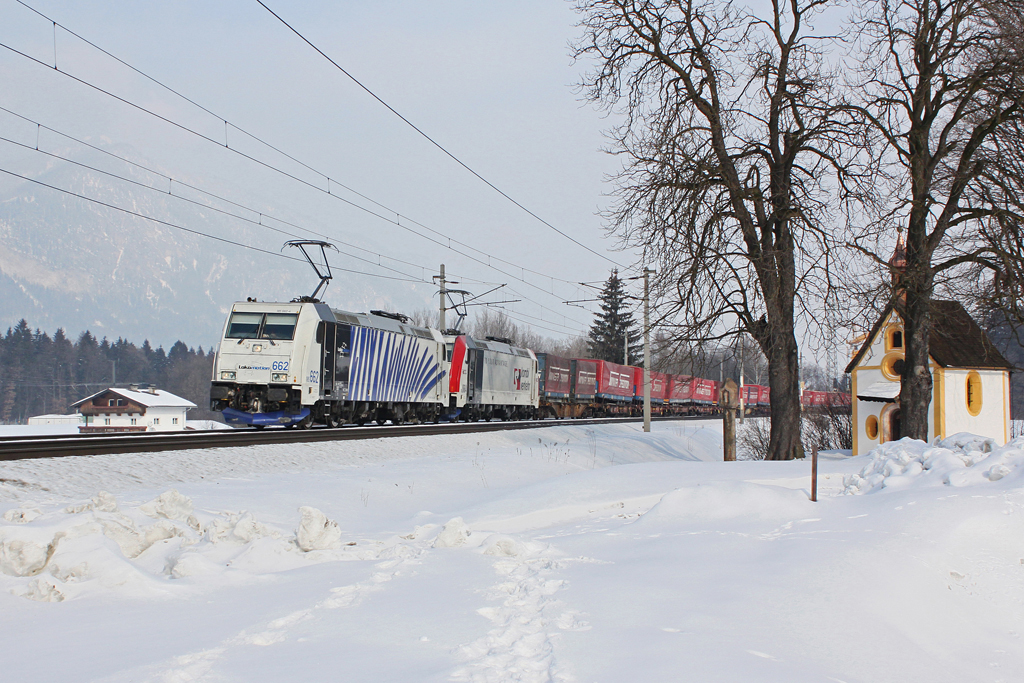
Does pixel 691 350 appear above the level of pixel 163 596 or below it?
above

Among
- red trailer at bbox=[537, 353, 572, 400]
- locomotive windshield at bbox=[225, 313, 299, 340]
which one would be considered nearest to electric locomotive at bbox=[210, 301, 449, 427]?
locomotive windshield at bbox=[225, 313, 299, 340]

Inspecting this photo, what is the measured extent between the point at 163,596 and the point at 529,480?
10523 mm

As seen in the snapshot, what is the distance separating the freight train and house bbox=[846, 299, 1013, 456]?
7214 millimetres

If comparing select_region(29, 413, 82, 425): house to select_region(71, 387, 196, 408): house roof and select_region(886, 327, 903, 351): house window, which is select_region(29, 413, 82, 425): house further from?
select_region(886, 327, 903, 351): house window

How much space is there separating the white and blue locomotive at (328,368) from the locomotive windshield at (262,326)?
0.03 meters

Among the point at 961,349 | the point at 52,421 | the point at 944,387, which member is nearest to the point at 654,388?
the point at 961,349

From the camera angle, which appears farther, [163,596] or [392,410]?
[392,410]

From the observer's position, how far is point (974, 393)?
2406 centimetres

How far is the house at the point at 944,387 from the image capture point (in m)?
23.5

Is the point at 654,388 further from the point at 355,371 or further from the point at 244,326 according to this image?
the point at 244,326

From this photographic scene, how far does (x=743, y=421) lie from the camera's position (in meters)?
39.6

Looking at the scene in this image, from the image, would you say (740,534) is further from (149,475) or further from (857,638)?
(149,475)

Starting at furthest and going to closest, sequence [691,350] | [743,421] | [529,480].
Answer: [743,421] → [691,350] → [529,480]

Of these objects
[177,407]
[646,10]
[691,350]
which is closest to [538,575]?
[691,350]
